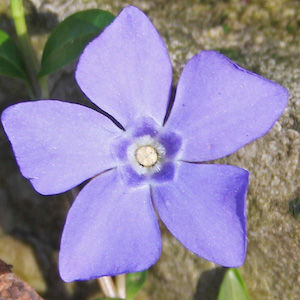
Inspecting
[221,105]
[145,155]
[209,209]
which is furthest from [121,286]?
[221,105]

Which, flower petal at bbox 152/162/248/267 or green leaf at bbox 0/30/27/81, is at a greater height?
green leaf at bbox 0/30/27/81

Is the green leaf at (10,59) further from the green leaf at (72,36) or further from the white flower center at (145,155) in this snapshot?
the white flower center at (145,155)

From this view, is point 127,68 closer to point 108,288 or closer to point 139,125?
point 139,125

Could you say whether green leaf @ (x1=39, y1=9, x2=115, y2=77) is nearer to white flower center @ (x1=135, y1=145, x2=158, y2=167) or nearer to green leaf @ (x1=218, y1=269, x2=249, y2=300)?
white flower center @ (x1=135, y1=145, x2=158, y2=167)

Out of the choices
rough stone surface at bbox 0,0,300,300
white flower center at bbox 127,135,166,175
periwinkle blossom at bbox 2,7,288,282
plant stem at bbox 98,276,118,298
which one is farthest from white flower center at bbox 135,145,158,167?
plant stem at bbox 98,276,118,298

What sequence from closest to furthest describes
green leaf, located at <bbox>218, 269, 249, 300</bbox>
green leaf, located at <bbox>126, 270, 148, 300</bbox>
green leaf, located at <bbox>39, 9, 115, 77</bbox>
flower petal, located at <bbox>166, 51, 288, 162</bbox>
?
flower petal, located at <bbox>166, 51, 288, 162</bbox>, green leaf, located at <bbox>39, 9, 115, 77</bbox>, green leaf, located at <bbox>218, 269, 249, 300</bbox>, green leaf, located at <bbox>126, 270, 148, 300</bbox>

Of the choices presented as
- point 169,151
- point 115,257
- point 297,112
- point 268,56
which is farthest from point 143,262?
point 268,56
